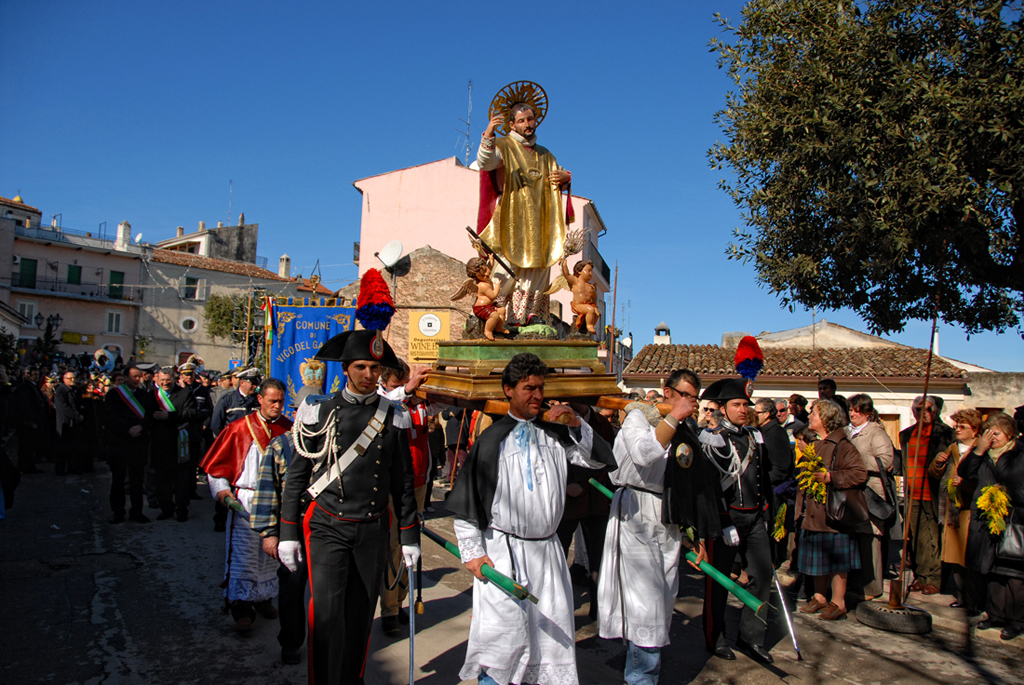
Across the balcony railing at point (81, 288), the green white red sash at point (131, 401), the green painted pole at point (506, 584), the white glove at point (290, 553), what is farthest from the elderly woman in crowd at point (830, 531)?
the balcony railing at point (81, 288)

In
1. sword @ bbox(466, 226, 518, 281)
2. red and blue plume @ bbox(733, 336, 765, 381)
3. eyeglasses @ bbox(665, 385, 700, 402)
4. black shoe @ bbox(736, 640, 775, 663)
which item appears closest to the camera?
eyeglasses @ bbox(665, 385, 700, 402)

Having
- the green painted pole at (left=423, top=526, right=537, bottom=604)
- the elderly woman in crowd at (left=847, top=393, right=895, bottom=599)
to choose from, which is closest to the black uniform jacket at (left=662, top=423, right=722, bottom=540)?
the green painted pole at (left=423, top=526, right=537, bottom=604)

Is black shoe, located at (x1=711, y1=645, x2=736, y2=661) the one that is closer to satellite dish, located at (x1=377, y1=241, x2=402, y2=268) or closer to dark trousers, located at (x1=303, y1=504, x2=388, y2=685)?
dark trousers, located at (x1=303, y1=504, x2=388, y2=685)

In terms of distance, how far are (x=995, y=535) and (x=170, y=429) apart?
9250mm

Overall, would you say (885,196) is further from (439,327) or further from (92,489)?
(439,327)

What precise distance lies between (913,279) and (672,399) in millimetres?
8388

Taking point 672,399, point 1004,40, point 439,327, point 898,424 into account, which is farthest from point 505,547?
point 439,327

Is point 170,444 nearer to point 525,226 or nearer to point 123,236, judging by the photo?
point 525,226

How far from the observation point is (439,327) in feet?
75.6

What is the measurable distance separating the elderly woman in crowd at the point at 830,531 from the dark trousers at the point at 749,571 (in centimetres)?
143

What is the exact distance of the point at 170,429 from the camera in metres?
9.35

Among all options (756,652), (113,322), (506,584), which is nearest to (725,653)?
(756,652)

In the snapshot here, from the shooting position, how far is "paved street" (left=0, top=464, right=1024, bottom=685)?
4.67m

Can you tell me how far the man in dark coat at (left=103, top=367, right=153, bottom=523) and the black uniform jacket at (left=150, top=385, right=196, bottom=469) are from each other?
11 centimetres
